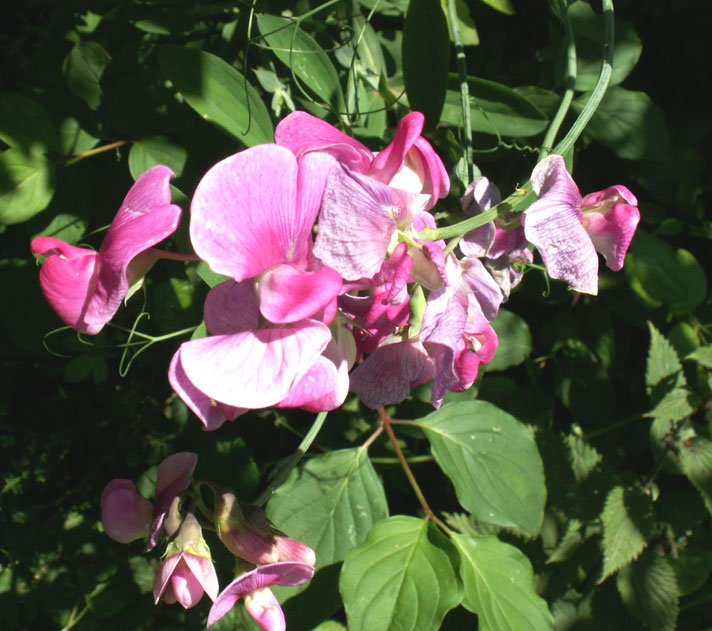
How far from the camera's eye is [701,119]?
1.34m

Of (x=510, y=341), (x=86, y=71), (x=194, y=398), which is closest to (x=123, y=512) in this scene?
(x=194, y=398)

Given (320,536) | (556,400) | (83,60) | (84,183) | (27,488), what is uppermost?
(83,60)

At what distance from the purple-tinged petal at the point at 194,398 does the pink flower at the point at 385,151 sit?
0.21 meters

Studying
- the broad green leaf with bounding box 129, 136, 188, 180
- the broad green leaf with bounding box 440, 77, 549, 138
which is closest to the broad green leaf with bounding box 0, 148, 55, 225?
the broad green leaf with bounding box 129, 136, 188, 180

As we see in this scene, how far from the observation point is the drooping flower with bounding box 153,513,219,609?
676mm

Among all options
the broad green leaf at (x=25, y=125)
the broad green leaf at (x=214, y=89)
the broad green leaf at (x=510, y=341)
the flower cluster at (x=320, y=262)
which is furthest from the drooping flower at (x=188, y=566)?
the broad green leaf at (x=510, y=341)

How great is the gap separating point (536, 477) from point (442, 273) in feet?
1.96

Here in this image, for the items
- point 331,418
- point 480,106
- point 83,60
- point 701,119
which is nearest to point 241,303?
point 480,106

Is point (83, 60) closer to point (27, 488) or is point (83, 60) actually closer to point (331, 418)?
point (331, 418)

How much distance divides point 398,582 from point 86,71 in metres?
0.88

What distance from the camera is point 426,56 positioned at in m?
0.82

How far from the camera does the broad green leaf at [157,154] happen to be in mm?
910

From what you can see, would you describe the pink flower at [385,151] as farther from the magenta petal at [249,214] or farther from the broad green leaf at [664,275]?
the broad green leaf at [664,275]

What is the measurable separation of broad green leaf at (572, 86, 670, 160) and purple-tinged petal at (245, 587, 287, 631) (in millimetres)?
917
